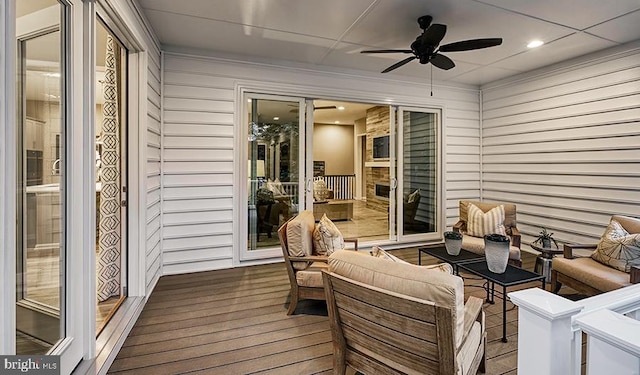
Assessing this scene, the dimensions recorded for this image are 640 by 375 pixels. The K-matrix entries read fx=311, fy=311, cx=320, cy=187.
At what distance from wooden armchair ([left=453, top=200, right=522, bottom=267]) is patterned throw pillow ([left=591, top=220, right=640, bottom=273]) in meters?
0.73

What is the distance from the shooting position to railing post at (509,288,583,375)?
99 centimetres

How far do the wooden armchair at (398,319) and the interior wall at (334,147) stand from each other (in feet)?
31.7

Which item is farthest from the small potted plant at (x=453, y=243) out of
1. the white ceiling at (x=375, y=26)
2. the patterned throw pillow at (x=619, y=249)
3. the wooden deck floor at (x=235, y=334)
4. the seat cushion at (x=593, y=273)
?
the white ceiling at (x=375, y=26)

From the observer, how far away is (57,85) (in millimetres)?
1831

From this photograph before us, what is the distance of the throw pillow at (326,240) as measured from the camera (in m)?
Result: 3.06

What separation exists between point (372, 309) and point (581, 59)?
4.98m

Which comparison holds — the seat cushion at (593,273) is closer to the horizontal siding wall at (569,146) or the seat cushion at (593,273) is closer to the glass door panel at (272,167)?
the horizontal siding wall at (569,146)

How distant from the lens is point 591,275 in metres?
2.83

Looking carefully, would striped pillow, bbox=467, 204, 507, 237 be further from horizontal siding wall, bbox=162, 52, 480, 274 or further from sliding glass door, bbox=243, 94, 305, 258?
horizontal siding wall, bbox=162, 52, 480, 274

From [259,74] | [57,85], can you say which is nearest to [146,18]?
[259,74]

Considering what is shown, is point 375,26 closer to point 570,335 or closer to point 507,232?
point 507,232

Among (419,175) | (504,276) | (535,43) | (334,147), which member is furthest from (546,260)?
(334,147)

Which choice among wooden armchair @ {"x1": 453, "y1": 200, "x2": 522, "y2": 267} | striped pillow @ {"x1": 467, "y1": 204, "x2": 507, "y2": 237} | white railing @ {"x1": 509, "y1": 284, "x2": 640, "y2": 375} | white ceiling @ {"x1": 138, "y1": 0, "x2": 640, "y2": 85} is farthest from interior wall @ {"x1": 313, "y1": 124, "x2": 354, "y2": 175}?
white railing @ {"x1": 509, "y1": 284, "x2": 640, "y2": 375}

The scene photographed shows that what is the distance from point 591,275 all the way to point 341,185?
8.68m
